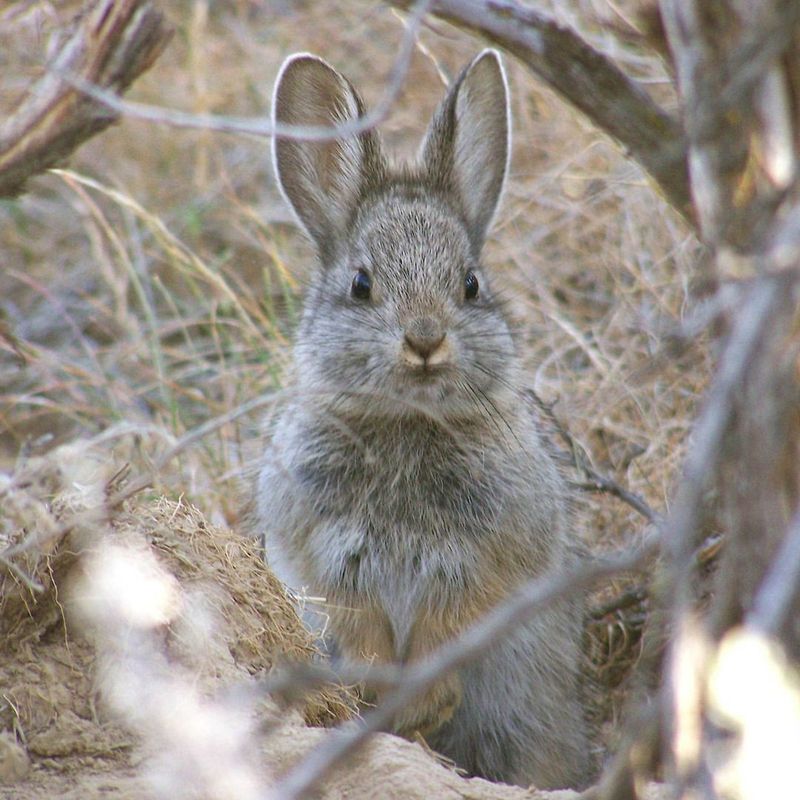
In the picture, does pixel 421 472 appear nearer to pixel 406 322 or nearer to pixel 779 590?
pixel 406 322

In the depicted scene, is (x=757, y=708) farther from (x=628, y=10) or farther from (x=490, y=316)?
(x=628, y=10)

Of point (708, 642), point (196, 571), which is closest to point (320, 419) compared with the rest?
point (196, 571)

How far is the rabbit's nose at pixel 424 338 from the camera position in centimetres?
423

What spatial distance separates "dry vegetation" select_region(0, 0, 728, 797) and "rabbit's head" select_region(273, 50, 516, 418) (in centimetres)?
55

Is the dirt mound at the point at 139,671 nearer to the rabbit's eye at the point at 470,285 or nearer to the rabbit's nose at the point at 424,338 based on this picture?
the rabbit's nose at the point at 424,338

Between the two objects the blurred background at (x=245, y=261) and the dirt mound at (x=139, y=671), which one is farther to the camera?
the blurred background at (x=245, y=261)

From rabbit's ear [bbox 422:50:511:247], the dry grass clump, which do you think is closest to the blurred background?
rabbit's ear [bbox 422:50:511:247]

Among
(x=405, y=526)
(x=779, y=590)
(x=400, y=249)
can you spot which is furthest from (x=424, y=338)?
(x=779, y=590)

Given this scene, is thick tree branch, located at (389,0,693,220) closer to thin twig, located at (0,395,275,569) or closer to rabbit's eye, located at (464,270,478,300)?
thin twig, located at (0,395,275,569)

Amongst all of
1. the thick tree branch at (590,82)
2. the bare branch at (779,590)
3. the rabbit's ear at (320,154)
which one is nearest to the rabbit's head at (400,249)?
the rabbit's ear at (320,154)

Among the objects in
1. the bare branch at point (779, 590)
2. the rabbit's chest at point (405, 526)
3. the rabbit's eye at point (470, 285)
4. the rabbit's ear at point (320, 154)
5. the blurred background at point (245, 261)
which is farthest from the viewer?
the blurred background at point (245, 261)

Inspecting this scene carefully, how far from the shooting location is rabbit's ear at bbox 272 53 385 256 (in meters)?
4.96

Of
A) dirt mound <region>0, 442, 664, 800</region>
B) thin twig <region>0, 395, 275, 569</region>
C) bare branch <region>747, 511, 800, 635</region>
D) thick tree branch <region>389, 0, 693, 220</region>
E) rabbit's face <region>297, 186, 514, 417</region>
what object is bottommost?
dirt mound <region>0, 442, 664, 800</region>

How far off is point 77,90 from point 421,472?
1777 mm
